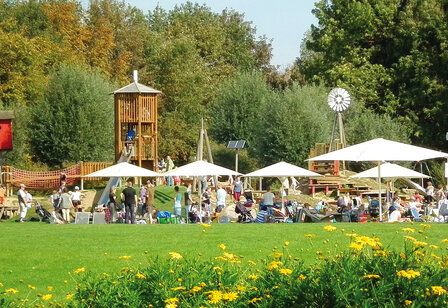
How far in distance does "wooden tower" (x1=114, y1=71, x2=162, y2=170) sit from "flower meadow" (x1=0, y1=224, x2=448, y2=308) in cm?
4340

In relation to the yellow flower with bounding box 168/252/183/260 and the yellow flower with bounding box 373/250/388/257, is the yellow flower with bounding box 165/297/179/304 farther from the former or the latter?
the yellow flower with bounding box 373/250/388/257

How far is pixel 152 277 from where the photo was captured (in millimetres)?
11828

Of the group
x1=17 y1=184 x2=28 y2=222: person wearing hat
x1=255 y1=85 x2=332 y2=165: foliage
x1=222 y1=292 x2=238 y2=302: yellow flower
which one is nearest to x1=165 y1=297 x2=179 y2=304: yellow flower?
x1=222 y1=292 x2=238 y2=302: yellow flower

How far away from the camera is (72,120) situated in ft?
223

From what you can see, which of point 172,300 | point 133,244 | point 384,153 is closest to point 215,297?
point 172,300

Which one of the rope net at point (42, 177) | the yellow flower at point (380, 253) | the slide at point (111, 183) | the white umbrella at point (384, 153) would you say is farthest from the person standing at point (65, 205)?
the yellow flower at point (380, 253)

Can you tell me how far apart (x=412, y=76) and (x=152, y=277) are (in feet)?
191

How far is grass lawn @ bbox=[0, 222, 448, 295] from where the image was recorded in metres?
20.7

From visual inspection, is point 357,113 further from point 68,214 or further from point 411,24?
point 68,214

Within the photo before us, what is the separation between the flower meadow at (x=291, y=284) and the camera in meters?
10.5

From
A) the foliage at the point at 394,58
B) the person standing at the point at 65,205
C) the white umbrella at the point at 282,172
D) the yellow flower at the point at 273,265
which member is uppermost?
the foliage at the point at 394,58

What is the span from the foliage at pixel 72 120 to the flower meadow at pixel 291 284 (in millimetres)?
56138

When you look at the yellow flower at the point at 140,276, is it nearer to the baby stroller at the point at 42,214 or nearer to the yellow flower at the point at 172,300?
the yellow flower at the point at 172,300

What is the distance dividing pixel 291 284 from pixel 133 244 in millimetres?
14577
